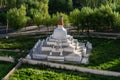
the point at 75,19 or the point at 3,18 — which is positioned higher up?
the point at 75,19

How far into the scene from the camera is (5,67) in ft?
123

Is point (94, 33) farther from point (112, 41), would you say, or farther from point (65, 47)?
point (65, 47)

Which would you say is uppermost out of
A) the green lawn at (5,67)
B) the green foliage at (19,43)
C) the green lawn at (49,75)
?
the green foliage at (19,43)

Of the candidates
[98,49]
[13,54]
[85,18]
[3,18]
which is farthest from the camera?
[3,18]

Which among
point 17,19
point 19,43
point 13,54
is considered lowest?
point 13,54

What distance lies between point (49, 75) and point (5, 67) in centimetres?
592

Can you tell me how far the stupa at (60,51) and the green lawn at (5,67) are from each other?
2.50 m

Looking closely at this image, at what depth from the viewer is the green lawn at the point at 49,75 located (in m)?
34.5

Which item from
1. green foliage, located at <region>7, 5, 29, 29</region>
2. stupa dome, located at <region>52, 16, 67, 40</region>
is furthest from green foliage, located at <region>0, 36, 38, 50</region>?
stupa dome, located at <region>52, 16, 67, 40</region>

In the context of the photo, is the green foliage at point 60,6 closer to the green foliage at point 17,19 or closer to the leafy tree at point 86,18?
the green foliage at point 17,19

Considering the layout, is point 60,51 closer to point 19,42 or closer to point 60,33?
point 60,33

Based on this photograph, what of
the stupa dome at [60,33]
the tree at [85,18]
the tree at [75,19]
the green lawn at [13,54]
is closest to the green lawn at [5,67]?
the green lawn at [13,54]

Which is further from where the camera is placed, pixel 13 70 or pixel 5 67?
pixel 5 67

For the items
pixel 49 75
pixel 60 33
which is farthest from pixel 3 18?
pixel 49 75
